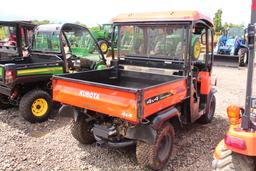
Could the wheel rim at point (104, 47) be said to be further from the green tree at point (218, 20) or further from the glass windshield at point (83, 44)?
the green tree at point (218, 20)

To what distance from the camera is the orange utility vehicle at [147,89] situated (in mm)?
3498

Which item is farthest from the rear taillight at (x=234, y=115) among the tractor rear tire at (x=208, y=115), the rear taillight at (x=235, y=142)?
the tractor rear tire at (x=208, y=115)

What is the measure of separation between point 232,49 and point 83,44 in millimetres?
8981

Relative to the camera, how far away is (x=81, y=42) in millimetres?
7551

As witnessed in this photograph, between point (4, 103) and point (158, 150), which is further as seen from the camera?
point (4, 103)

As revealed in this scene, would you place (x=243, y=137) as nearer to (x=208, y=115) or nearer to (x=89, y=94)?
(x=89, y=94)

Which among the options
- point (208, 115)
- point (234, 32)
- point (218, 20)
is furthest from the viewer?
point (218, 20)

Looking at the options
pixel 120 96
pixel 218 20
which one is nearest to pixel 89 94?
pixel 120 96

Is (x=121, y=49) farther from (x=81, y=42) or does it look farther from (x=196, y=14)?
(x=81, y=42)

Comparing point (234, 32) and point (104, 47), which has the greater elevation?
point (234, 32)

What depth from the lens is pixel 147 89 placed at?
3.35 meters

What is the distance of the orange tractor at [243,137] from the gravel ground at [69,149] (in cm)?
119

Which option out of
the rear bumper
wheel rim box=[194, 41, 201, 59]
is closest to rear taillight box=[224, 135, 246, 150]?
wheel rim box=[194, 41, 201, 59]

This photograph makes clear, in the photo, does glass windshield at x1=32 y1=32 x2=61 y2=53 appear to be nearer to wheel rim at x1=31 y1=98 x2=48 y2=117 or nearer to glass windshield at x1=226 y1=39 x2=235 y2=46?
wheel rim at x1=31 y1=98 x2=48 y2=117
